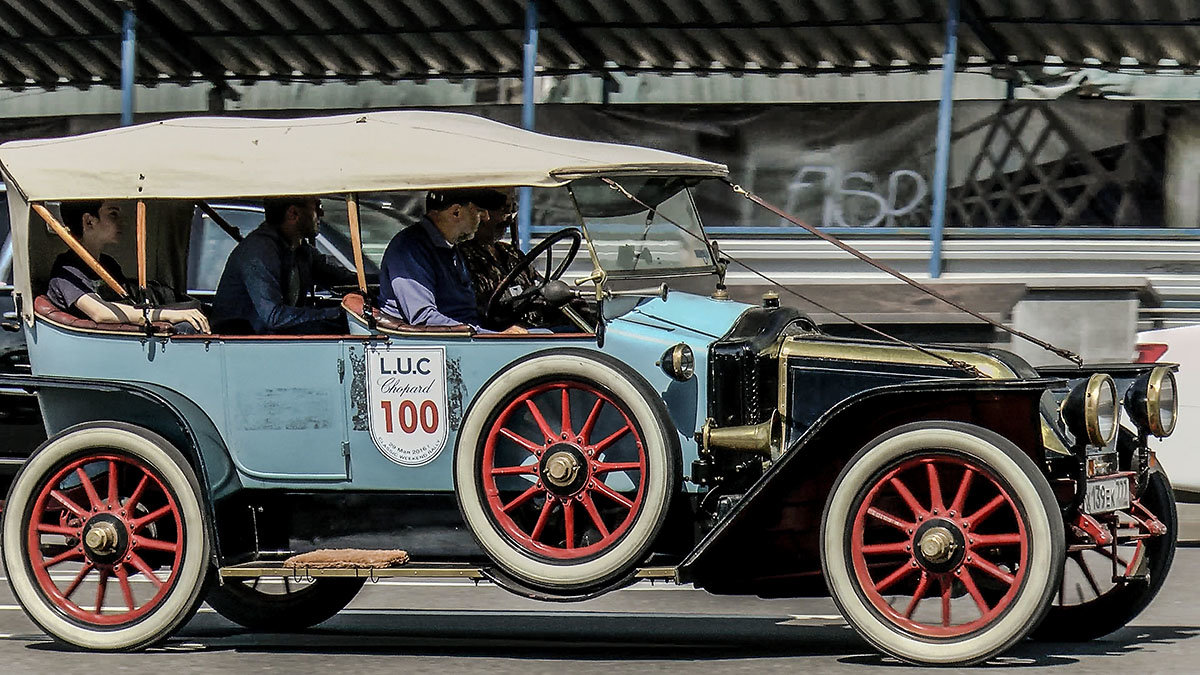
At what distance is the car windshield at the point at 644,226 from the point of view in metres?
6.63

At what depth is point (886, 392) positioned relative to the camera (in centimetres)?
576

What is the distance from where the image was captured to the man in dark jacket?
6.98 m

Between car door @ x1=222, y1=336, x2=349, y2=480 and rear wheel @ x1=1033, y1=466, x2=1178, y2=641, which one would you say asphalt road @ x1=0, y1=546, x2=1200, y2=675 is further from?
car door @ x1=222, y1=336, x2=349, y2=480

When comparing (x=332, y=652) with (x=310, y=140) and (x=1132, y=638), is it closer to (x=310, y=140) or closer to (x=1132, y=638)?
(x=310, y=140)

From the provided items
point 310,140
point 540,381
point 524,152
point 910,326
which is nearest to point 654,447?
point 540,381

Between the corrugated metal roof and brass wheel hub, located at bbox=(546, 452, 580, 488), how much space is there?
879cm

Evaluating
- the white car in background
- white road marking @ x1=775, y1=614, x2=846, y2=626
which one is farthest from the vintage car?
the white car in background

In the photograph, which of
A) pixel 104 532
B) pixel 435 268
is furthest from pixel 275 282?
pixel 104 532

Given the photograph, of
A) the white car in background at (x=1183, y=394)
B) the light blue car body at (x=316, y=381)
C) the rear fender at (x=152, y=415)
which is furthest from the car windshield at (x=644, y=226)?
the white car in background at (x=1183, y=394)

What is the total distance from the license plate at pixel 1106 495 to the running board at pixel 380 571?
4.32 ft

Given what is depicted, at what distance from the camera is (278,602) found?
24.0 ft

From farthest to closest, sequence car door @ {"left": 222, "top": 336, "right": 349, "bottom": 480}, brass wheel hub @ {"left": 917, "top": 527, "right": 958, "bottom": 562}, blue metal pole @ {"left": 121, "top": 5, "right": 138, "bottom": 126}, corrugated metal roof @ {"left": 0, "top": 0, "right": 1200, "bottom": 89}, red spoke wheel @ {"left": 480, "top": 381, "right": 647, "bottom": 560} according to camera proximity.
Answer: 1. blue metal pole @ {"left": 121, "top": 5, "right": 138, "bottom": 126}
2. corrugated metal roof @ {"left": 0, "top": 0, "right": 1200, "bottom": 89}
3. car door @ {"left": 222, "top": 336, "right": 349, "bottom": 480}
4. red spoke wheel @ {"left": 480, "top": 381, "right": 647, "bottom": 560}
5. brass wheel hub @ {"left": 917, "top": 527, "right": 958, "bottom": 562}

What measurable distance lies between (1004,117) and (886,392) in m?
9.21

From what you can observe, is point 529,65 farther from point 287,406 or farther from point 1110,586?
point 1110,586
